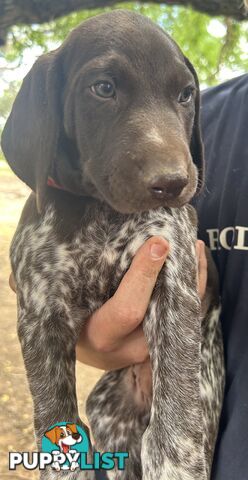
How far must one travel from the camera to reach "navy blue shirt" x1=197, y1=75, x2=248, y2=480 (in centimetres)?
262

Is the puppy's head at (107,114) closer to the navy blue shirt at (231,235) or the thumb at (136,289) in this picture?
the thumb at (136,289)

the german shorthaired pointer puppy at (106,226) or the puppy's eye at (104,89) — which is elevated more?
the puppy's eye at (104,89)

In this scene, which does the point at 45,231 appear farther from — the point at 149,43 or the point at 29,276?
the point at 149,43

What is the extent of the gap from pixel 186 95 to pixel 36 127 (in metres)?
0.76

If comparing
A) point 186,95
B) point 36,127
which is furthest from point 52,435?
point 186,95

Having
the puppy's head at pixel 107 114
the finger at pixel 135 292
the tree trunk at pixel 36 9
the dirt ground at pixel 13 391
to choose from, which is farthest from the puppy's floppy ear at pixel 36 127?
the dirt ground at pixel 13 391

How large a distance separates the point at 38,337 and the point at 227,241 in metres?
1.17

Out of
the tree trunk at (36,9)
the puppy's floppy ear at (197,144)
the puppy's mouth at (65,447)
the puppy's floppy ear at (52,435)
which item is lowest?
the puppy's mouth at (65,447)

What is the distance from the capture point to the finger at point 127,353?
2.85 metres

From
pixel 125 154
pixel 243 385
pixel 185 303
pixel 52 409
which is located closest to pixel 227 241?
pixel 185 303

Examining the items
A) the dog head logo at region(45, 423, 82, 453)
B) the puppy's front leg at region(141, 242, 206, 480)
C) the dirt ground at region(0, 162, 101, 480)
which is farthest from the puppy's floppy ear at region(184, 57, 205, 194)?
the dirt ground at region(0, 162, 101, 480)

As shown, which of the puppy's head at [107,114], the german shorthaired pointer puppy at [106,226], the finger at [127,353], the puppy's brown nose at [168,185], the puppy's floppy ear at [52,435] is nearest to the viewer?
the puppy's brown nose at [168,185]

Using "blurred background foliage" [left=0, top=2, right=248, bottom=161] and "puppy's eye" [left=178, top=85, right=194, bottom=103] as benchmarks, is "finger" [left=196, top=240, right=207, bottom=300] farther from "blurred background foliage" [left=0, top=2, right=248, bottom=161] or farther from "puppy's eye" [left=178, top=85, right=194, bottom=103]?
"blurred background foliage" [left=0, top=2, right=248, bottom=161]

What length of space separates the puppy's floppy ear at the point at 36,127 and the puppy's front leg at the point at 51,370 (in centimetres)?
60
